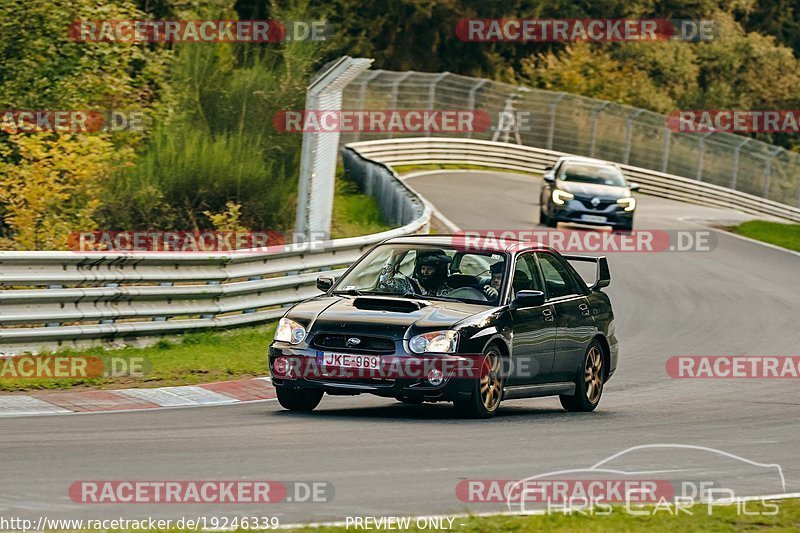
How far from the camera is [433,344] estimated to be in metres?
11.0

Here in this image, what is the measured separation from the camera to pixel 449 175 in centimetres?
4550

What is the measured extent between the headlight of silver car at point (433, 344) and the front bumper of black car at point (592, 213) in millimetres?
20619

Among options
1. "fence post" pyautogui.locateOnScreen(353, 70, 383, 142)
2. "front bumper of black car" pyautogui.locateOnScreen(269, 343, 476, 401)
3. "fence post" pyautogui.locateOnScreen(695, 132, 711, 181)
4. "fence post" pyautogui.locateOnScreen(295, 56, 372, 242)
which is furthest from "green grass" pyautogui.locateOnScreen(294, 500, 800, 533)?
"fence post" pyautogui.locateOnScreen(695, 132, 711, 181)

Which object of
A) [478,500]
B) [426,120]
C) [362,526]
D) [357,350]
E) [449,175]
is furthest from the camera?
[426,120]

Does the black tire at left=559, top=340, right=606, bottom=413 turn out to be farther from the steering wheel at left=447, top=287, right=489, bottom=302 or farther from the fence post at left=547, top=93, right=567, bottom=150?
the fence post at left=547, top=93, right=567, bottom=150

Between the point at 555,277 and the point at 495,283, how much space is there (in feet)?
3.70

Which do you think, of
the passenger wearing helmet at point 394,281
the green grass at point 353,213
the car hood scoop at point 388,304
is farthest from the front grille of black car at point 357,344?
the green grass at point 353,213

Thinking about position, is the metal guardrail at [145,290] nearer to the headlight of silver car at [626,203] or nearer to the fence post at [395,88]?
the headlight of silver car at [626,203]

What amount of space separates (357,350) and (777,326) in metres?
11.3

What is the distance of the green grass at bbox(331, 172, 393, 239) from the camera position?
26.7m

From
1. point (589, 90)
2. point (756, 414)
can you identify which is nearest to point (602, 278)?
point (756, 414)

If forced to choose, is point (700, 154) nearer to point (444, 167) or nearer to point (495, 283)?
point (444, 167)

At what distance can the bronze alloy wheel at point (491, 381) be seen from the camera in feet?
37.2

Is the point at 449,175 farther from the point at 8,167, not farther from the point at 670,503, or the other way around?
the point at 670,503
